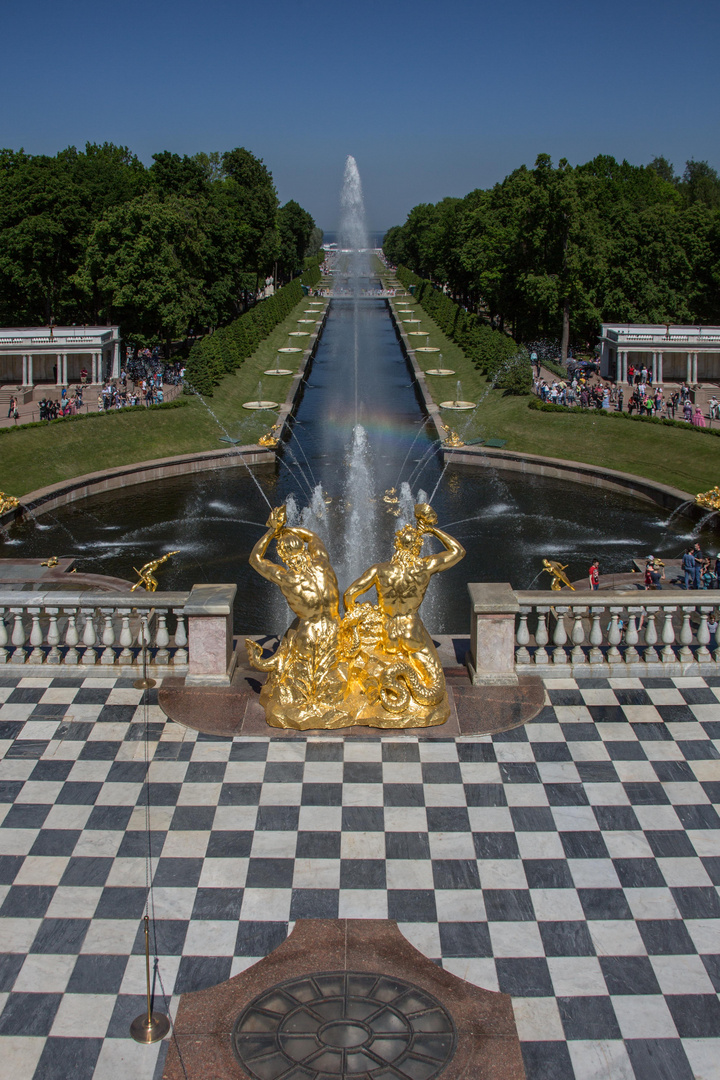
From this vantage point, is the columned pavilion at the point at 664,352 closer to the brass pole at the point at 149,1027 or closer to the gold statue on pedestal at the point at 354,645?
the gold statue on pedestal at the point at 354,645

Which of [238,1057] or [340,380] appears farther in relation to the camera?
[340,380]

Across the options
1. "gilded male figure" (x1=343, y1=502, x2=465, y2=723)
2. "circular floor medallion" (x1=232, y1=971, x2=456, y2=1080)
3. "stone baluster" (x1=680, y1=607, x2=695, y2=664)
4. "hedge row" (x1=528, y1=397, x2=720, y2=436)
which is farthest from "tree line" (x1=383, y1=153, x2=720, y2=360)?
"circular floor medallion" (x1=232, y1=971, x2=456, y2=1080)

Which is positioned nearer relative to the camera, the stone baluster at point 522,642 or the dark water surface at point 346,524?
the stone baluster at point 522,642

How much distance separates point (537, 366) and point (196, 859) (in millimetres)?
57489

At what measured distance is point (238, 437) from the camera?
156 feet

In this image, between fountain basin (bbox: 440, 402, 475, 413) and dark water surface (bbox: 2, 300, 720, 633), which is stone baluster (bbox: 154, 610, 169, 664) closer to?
dark water surface (bbox: 2, 300, 720, 633)

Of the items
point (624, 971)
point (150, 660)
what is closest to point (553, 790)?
point (624, 971)

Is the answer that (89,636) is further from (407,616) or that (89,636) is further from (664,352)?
(664,352)

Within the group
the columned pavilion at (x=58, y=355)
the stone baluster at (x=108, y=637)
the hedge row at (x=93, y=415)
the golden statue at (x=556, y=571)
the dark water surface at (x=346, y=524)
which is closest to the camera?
the stone baluster at (x=108, y=637)

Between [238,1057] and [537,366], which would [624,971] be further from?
[537,366]

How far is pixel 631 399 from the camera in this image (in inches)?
2085

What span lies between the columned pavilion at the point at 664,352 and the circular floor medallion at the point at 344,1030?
182 ft

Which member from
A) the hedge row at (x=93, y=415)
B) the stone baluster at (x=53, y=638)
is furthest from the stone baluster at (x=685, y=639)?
the hedge row at (x=93, y=415)

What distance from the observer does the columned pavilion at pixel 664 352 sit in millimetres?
59781
